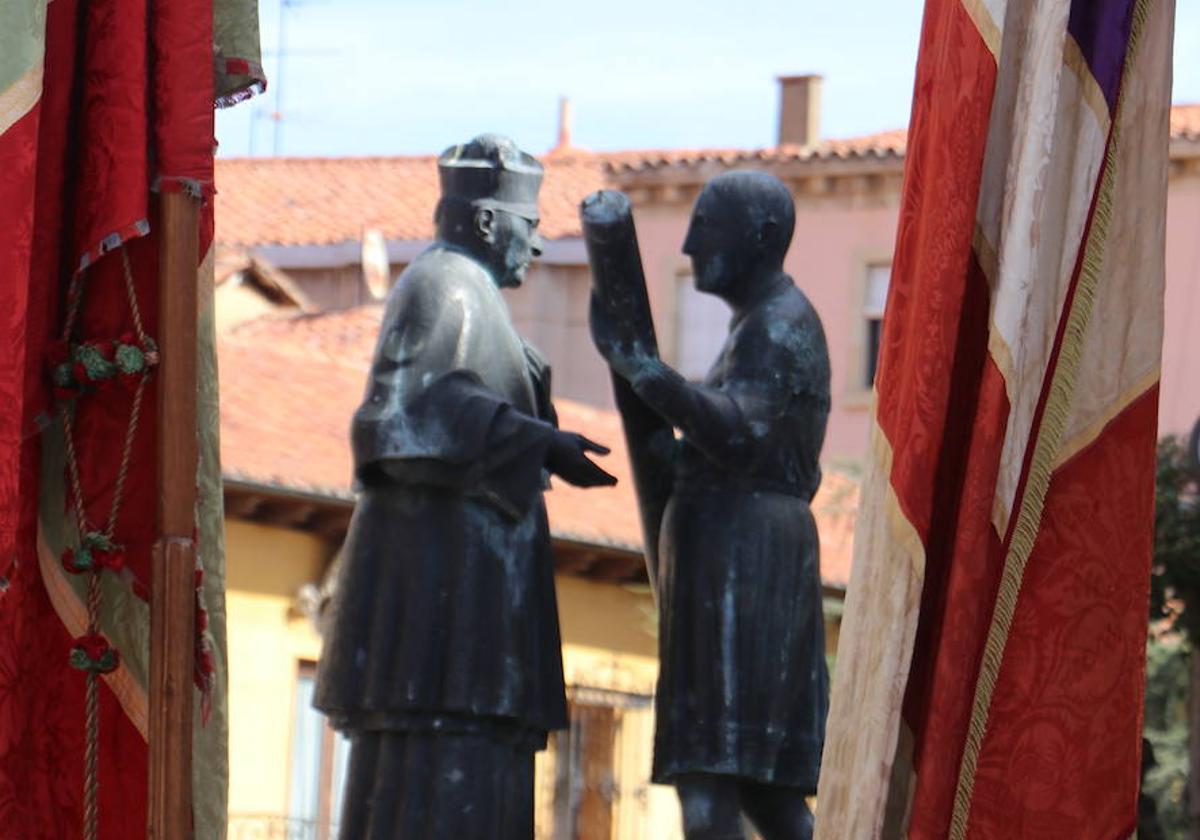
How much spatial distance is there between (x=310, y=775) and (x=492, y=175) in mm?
15876

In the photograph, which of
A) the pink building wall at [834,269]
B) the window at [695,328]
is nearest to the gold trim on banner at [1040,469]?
the pink building wall at [834,269]

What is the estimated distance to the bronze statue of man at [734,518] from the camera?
6633 millimetres

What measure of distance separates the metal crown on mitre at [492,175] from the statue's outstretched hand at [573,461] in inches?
20.8

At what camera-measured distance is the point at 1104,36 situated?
5.18m

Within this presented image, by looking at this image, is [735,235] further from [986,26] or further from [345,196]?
[345,196]

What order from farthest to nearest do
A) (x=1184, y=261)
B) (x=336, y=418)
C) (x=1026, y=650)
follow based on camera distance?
1. (x=1184, y=261)
2. (x=336, y=418)
3. (x=1026, y=650)

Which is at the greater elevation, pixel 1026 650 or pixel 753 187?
pixel 753 187

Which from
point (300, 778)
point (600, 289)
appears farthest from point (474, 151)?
point (300, 778)

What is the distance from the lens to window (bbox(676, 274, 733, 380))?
3481 centimetres

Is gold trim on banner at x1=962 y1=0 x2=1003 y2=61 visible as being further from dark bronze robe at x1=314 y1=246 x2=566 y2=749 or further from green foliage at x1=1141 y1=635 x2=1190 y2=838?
green foliage at x1=1141 y1=635 x2=1190 y2=838

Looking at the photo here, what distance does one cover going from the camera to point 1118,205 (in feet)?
17.0

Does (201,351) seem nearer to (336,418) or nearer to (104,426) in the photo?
(104,426)

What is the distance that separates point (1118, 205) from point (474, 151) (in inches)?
77.7

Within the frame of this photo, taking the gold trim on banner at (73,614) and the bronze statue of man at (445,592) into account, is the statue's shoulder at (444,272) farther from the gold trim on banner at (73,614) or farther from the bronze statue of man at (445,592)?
the gold trim on banner at (73,614)
